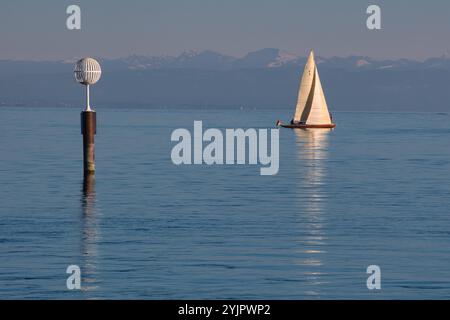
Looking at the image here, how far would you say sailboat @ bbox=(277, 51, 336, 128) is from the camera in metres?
161

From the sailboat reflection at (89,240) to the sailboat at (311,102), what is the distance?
4005 inches

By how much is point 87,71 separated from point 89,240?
27.7 metres

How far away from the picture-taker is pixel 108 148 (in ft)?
373

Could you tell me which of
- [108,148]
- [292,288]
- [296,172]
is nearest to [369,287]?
[292,288]

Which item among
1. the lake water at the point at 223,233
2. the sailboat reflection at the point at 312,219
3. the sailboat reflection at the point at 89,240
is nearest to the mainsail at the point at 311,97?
the sailboat reflection at the point at 312,219

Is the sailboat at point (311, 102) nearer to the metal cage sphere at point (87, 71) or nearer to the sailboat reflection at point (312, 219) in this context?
the sailboat reflection at point (312, 219)

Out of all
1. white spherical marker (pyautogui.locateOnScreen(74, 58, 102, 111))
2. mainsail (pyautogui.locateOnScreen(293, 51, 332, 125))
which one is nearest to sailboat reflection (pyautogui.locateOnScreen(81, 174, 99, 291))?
white spherical marker (pyautogui.locateOnScreen(74, 58, 102, 111))

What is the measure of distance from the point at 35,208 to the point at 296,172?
29.9 m

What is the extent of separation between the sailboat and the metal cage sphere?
93186mm

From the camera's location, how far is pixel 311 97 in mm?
162375

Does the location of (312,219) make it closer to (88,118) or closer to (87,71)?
(88,118)

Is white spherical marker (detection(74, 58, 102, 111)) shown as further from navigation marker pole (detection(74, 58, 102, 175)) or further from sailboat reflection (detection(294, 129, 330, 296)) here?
sailboat reflection (detection(294, 129, 330, 296))

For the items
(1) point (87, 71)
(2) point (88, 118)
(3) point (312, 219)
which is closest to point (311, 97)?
(1) point (87, 71)
